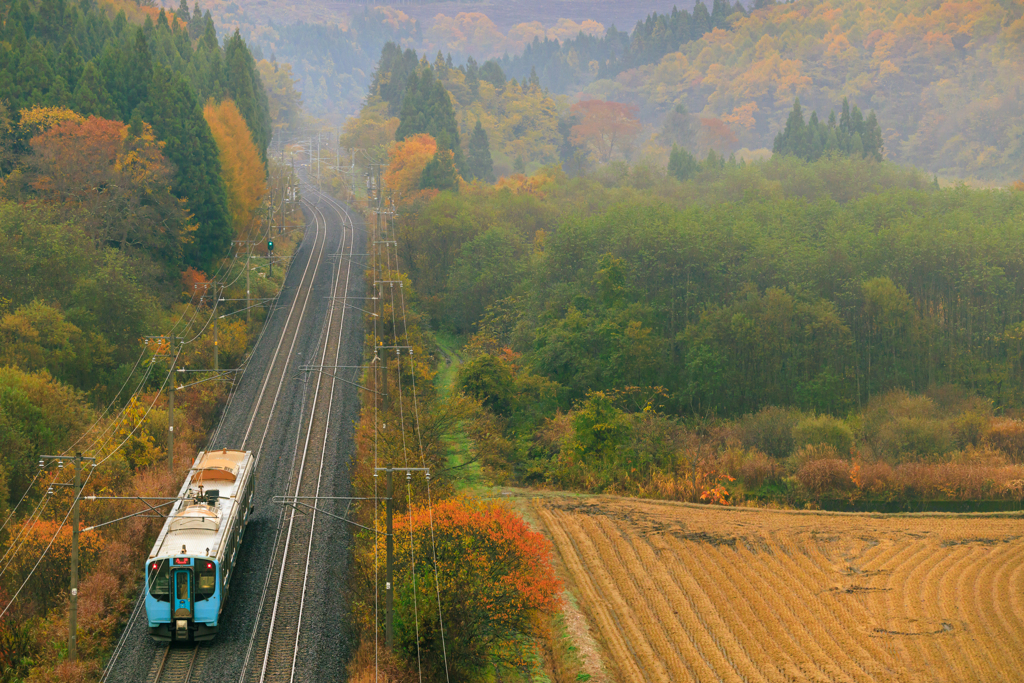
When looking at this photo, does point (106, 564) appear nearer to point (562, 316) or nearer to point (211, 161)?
point (562, 316)

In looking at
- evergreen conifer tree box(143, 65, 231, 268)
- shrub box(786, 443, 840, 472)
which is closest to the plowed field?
shrub box(786, 443, 840, 472)

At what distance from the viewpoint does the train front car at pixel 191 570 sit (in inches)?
1058

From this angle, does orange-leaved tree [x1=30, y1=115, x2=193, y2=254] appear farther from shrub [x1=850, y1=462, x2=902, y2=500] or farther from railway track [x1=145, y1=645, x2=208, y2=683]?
shrub [x1=850, y1=462, x2=902, y2=500]

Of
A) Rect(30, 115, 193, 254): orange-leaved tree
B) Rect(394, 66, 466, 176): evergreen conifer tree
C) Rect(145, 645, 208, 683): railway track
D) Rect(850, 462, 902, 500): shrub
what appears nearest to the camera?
Rect(145, 645, 208, 683): railway track

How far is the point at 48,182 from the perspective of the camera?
2285 inches

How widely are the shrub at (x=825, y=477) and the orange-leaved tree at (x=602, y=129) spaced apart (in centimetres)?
12995

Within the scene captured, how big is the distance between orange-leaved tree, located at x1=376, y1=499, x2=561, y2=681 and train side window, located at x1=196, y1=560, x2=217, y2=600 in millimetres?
5430

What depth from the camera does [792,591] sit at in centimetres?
3406

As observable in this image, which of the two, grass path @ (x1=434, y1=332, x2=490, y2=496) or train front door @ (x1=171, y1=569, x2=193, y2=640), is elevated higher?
train front door @ (x1=171, y1=569, x2=193, y2=640)

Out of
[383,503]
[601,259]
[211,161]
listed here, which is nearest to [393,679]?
[383,503]

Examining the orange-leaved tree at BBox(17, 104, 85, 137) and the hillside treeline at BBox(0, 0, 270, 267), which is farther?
the hillside treeline at BBox(0, 0, 270, 267)

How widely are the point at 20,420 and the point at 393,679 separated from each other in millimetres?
21545

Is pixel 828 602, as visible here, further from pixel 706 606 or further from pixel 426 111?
pixel 426 111

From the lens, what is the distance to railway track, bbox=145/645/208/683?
1033 inches
